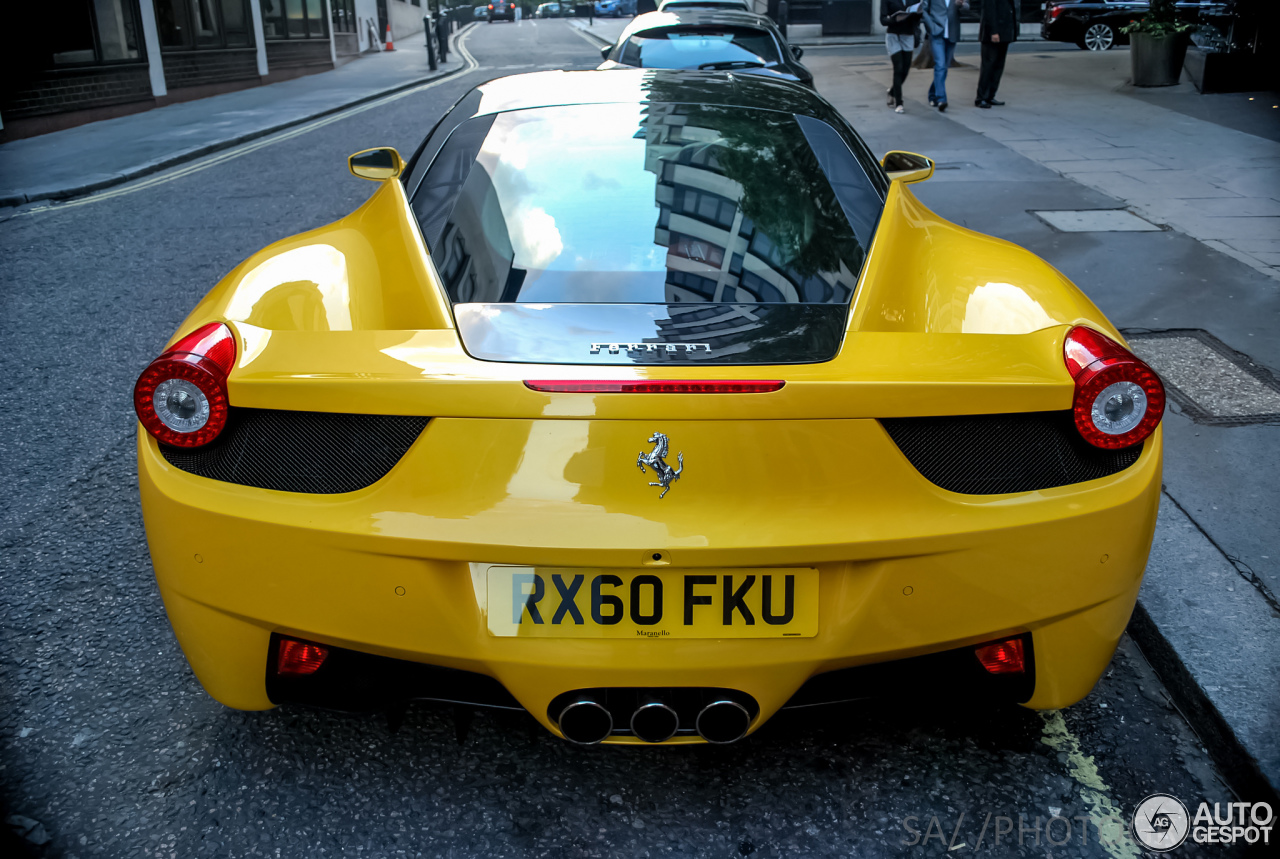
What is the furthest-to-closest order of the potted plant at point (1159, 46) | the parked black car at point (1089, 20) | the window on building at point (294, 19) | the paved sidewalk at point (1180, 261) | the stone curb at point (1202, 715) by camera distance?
the window on building at point (294, 19) → the parked black car at point (1089, 20) → the potted plant at point (1159, 46) → the paved sidewalk at point (1180, 261) → the stone curb at point (1202, 715)

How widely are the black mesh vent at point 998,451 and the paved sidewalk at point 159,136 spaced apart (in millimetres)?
10534

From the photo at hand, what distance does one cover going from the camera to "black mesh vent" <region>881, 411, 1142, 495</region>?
1.92m

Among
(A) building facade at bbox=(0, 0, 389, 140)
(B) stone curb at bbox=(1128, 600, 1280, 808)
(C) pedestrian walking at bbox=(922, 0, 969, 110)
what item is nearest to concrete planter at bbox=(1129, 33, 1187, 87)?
(C) pedestrian walking at bbox=(922, 0, 969, 110)

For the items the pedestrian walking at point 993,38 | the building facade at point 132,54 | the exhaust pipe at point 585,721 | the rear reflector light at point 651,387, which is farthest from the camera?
the building facade at point 132,54

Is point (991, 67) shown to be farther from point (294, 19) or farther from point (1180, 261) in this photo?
point (294, 19)

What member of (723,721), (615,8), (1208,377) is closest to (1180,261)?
(1208,377)

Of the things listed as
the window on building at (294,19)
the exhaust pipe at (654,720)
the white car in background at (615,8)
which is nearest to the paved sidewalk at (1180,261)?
the exhaust pipe at (654,720)

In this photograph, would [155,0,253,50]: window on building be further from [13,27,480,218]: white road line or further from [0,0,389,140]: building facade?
[13,27,480,218]: white road line

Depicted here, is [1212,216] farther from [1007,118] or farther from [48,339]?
[48,339]

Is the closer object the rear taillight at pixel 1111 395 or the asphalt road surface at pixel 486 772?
the rear taillight at pixel 1111 395

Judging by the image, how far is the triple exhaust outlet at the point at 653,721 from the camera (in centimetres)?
195

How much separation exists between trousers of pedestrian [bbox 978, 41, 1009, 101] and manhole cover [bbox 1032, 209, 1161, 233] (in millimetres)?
6317

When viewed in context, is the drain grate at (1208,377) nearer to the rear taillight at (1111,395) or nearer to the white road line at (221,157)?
the rear taillight at (1111,395)

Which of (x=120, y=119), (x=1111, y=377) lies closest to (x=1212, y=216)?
(x=1111, y=377)
